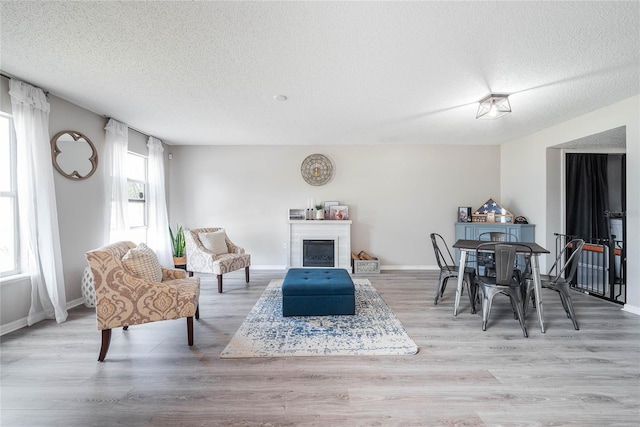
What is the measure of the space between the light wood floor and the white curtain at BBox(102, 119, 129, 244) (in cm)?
146

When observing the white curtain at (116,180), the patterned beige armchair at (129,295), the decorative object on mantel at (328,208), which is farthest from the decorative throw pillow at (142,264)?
the decorative object on mantel at (328,208)

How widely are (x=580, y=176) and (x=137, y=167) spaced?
8139 millimetres

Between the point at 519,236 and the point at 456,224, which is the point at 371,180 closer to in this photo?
the point at 456,224

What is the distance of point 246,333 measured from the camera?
2.76 metres

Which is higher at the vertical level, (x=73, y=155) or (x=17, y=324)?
(x=73, y=155)

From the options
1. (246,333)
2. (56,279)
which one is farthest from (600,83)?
(56,279)

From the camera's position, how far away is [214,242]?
4.66m

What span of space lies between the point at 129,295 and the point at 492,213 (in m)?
5.89

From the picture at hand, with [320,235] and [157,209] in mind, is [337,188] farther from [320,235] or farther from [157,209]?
[157,209]

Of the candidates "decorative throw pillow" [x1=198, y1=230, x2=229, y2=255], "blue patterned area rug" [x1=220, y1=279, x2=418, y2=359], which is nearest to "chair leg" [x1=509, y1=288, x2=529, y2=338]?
"blue patterned area rug" [x1=220, y1=279, x2=418, y2=359]

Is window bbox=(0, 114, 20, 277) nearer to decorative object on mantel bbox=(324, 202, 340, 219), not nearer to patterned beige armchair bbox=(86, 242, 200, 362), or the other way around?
patterned beige armchair bbox=(86, 242, 200, 362)

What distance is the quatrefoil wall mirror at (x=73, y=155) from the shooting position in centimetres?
338

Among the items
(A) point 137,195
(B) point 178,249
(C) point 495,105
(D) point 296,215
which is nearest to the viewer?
(C) point 495,105

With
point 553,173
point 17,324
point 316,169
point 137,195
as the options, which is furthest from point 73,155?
point 553,173
